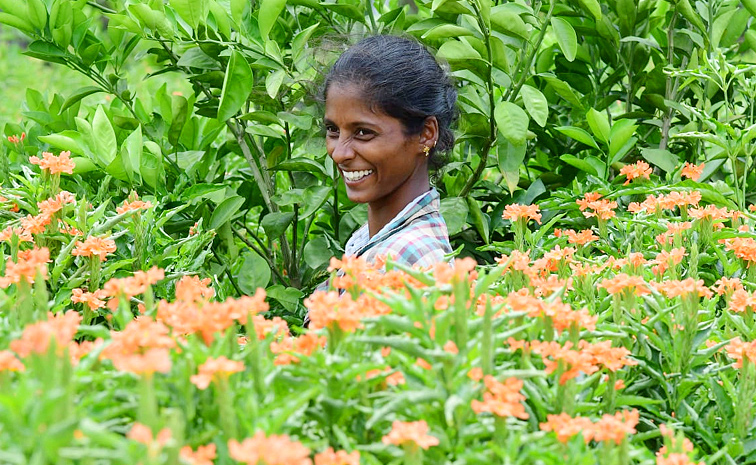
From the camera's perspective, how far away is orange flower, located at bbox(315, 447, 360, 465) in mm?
1223

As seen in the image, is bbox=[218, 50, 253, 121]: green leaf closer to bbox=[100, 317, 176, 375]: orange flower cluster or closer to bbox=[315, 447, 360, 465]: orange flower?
bbox=[100, 317, 176, 375]: orange flower cluster

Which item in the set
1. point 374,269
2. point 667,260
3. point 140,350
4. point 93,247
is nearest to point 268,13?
point 93,247

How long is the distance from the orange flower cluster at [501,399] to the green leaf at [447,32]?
1796 mm

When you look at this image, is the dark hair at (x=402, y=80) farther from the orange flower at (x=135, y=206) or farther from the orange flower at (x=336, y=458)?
the orange flower at (x=336, y=458)

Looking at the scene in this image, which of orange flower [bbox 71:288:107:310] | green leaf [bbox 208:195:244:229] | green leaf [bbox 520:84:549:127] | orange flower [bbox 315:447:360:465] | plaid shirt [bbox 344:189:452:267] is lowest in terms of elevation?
green leaf [bbox 208:195:244:229]

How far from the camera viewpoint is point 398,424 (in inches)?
48.3

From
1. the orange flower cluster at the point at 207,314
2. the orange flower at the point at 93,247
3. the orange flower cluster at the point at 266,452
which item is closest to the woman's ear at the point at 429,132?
the orange flower at the point at 93,247

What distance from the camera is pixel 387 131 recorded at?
9.72ft

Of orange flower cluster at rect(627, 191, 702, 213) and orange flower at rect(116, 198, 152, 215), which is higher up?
orange flower cluster at rect(627, 191, 702, 213)

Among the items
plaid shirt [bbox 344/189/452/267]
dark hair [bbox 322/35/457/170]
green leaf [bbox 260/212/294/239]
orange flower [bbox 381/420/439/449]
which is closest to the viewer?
orange flower [bbox 381/420/439/449]

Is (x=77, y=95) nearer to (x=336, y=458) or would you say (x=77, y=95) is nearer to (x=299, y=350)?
(x=299, y=350)

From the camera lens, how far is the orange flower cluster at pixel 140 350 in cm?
112

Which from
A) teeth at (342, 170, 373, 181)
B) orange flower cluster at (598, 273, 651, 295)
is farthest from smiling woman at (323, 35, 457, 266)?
orange flower cluster at (598, 273, 651, 295)

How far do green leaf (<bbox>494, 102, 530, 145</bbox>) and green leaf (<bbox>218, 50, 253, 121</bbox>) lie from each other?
78 centimetres
